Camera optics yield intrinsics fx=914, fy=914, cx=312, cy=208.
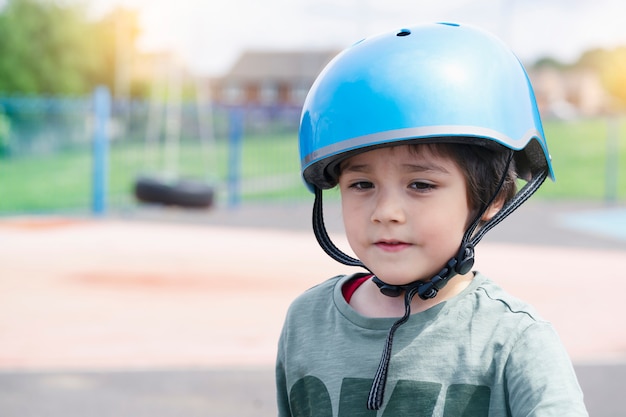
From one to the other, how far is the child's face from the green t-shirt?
99mm

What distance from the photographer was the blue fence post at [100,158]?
548 inches

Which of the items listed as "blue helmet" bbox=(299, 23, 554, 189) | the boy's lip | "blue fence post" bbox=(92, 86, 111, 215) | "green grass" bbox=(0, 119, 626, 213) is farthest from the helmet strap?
"green grass" bbox=(0, 119, 626, 213)

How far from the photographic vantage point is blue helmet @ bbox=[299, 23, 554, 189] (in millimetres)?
1739

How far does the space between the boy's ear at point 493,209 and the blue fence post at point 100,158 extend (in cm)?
1254

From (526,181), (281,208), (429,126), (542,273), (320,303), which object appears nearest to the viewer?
(429,126)

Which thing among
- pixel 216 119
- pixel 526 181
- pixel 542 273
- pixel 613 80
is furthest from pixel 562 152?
pixel 613 80

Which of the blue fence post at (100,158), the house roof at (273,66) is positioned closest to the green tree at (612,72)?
the house roof at (273,66)

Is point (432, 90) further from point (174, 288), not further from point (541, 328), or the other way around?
point (174, 288)

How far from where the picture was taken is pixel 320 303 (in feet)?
6.26

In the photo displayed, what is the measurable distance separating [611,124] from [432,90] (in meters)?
19.8

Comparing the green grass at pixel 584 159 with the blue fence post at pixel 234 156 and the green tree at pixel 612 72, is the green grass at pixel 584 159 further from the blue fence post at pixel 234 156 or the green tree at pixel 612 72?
the green tree at pixel 612 72

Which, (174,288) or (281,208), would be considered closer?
(174,288)

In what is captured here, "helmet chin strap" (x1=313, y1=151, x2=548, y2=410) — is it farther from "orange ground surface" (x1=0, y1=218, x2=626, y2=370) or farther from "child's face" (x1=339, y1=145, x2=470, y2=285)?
"orange ground surface" (x1=0, y1=218, x2=626, y2=370)

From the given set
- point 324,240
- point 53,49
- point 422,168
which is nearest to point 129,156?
point 324,240
